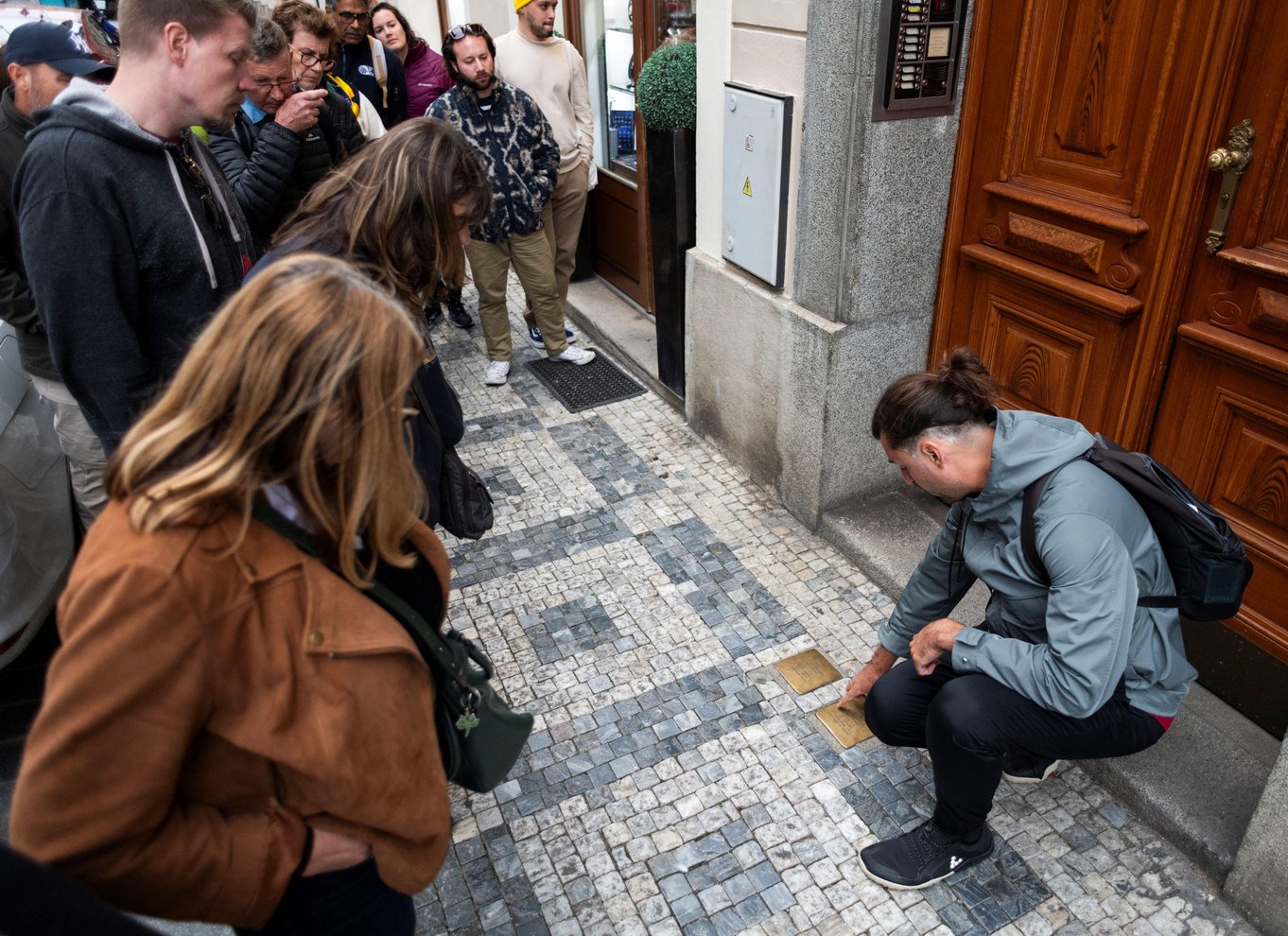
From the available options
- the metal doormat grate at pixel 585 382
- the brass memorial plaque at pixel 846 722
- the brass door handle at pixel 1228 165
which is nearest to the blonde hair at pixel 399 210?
the brass memorial plaque at pixel 846 722

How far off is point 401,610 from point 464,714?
1.10ft

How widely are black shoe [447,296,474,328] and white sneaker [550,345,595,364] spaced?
2.99 feet

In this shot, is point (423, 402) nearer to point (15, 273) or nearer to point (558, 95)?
point (15, 273)

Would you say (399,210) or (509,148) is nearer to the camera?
(399,210)

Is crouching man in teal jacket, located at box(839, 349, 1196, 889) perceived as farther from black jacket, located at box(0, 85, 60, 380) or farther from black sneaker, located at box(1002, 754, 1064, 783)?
black jacket, located at box(0, 85, 60, 380)

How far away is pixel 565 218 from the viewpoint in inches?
236

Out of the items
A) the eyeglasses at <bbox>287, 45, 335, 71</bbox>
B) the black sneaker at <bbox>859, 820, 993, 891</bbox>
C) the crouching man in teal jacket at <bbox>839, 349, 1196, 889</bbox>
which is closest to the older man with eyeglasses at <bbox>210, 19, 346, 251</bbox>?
the eyeglasses at <bbox>287, 45, 335, 71</bbox>

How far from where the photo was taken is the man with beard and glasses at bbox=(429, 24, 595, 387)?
201 inches

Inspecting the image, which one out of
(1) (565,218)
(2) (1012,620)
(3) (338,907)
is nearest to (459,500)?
(3) (338,907)

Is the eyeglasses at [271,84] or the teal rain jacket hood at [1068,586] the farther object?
the eyeglasses at [271,84]

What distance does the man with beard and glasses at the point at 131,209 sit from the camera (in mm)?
2291

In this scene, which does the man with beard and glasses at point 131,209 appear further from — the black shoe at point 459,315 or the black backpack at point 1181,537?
the black shoe at point 459,315

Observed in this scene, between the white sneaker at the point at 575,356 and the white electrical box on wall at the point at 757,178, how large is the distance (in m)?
1.86

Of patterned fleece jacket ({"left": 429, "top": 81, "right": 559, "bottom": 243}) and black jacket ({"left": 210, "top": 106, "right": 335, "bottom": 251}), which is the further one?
patterned fleece jacket ({"left": 429, "top": 81, "right": 559, "bottom": 243})
